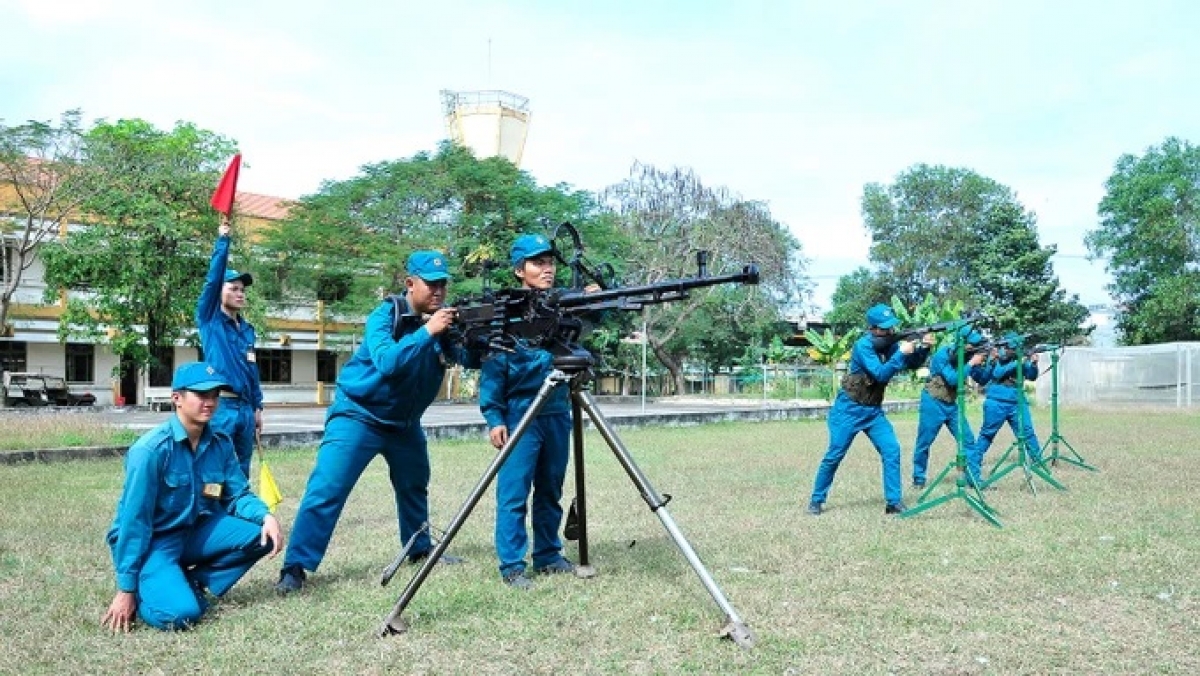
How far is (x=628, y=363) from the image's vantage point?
1864 inches

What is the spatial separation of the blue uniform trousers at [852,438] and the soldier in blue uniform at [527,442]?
3386 millimetres

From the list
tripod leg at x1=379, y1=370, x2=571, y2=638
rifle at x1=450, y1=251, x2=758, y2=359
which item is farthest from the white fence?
tripod leg at x1=379, y1=370, x2=571, y2=638

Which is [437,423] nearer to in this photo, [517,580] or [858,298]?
[517,580]

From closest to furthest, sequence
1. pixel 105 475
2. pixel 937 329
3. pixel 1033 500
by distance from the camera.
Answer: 1. pixel 937 329
2. pixel 1033 500
3. pixel 105 475

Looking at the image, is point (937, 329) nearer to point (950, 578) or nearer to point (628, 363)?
point (950, 578)

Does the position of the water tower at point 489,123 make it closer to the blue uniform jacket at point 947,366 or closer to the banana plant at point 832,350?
the banana plant at point 832,350

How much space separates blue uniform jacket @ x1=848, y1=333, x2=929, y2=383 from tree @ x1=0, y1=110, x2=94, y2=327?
25.6 metres

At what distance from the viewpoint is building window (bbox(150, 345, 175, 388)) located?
3253cm

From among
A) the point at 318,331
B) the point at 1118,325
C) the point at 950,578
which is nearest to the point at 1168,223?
the point at 1118,325

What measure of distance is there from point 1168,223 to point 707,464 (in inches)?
1694

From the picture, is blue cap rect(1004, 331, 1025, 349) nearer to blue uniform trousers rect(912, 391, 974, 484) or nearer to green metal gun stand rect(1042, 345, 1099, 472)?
green metal gun stand rect(1042, 345, 1099, 472)

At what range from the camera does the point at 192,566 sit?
514 cm

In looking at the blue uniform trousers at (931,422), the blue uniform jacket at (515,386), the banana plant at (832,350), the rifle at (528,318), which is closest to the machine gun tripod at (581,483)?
the rifle at (528,318)

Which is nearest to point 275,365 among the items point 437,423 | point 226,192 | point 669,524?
point 437,423
